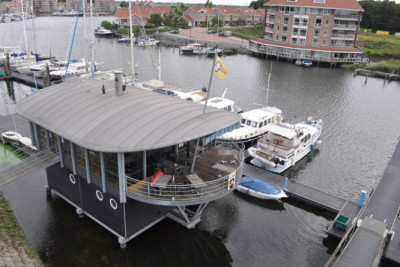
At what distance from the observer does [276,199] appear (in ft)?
81.1

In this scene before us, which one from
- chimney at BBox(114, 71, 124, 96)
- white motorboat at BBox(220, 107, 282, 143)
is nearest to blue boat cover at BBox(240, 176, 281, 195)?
white motorboat at BBox(220, 107, 282, 143)

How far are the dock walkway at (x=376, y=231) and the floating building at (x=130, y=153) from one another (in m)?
7.15

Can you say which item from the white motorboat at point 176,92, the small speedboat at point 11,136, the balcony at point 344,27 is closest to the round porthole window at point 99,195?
the small speedboat at point 11,136

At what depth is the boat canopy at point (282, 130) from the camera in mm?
29075

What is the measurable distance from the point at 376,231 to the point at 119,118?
15.7m

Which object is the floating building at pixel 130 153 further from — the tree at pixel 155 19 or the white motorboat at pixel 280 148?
the tree at pixel 155 19

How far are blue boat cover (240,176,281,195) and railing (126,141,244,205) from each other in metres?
7.49

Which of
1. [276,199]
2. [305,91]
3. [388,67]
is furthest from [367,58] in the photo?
[276,199]

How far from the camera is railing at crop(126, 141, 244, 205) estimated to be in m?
16.2

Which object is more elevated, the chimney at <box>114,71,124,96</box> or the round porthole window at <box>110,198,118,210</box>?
the chimney at <box>114,71,124,96</box>

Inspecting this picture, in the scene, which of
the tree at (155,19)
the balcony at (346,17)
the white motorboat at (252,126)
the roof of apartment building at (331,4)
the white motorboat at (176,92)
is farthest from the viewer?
the tree at (155,19)

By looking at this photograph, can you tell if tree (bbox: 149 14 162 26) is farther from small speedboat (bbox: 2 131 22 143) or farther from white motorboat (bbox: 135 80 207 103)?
small speedboat (bbox: 2 131 22 143)

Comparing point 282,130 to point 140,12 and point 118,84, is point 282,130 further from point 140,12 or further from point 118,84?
point 140,12

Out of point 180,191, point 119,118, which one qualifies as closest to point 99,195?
point 119,118
